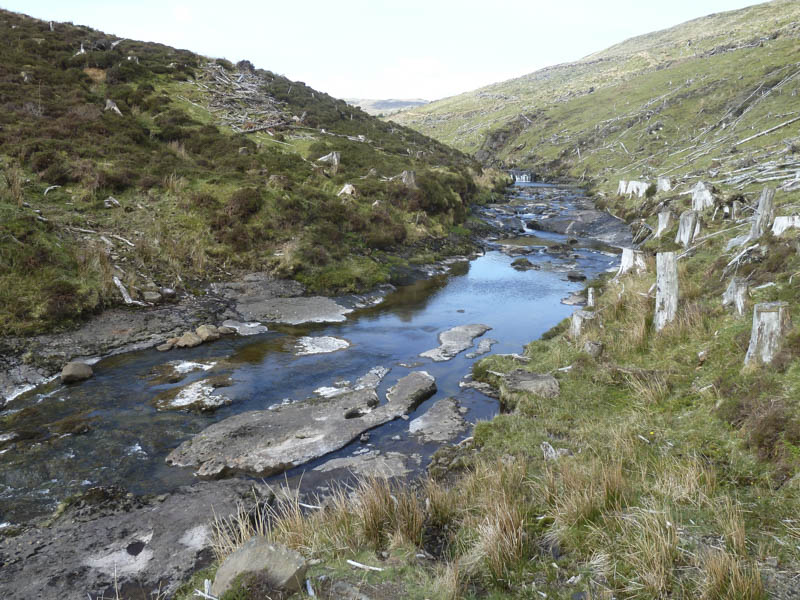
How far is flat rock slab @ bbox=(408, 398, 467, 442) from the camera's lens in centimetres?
1000

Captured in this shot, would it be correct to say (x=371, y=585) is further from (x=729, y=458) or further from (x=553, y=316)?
(x=553, y=316)

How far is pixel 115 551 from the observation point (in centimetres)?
657

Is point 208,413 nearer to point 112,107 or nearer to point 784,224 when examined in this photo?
point 784,224

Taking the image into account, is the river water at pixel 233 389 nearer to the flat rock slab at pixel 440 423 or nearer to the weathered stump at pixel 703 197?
the flat rock slab at pixel 440 423

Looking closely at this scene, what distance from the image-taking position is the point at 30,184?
19.0 meters

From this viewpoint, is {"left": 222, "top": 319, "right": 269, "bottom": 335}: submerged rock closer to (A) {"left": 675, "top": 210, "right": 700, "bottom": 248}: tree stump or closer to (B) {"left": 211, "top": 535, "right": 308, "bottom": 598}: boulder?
(B) {"left": 211, "top": 535, "right": 308, "bottom": 598}: boulder

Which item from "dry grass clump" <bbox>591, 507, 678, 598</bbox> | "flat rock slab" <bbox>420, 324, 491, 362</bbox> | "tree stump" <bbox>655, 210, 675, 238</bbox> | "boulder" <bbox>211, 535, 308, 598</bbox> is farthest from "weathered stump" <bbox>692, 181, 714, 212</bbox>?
"boulder" <bbox>211, 535, 308, 598</bbox>

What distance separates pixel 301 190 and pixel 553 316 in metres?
15.3

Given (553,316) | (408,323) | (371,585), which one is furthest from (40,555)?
(553,316)

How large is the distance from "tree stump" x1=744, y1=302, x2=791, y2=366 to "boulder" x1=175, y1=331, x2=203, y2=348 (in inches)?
554

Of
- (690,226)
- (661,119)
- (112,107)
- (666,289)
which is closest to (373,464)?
(666,289)

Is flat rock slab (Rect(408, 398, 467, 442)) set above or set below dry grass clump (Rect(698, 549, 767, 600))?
below

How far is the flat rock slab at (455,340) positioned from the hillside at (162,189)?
6.01 metres

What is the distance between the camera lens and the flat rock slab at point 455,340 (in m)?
14.9
